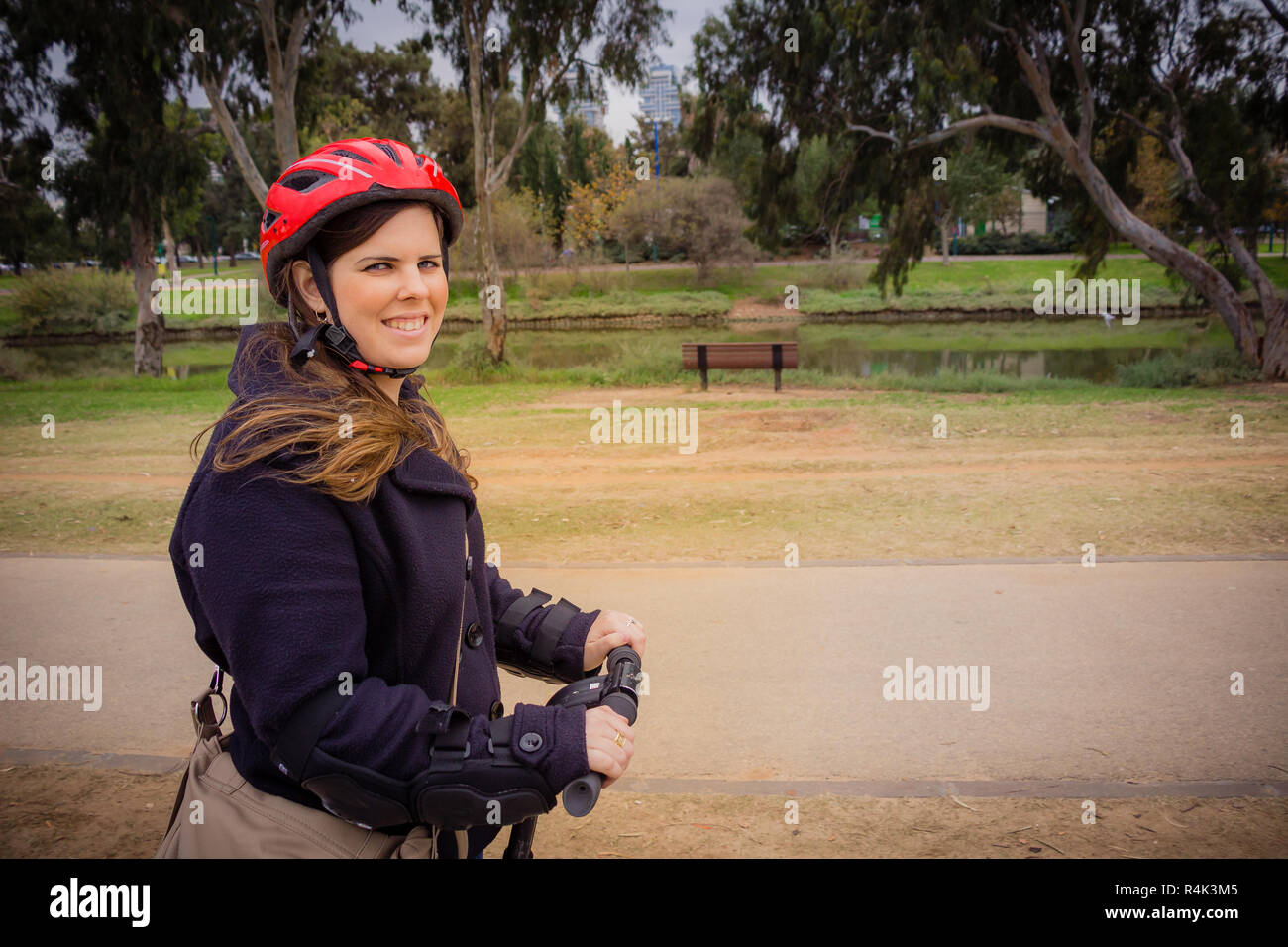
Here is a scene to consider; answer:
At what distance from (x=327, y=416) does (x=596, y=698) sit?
0.70 metres

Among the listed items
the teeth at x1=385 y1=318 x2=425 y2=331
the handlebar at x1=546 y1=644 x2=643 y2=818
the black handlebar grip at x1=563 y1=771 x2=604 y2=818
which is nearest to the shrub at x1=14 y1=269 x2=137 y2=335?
the teeth at x1=385 y1=318 x2=425 y2=331

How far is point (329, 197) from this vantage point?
1.80m

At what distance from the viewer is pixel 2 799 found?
386 cm

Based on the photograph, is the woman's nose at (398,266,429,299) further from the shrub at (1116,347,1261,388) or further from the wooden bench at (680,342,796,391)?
the shrub at (1116,347,1261,388)

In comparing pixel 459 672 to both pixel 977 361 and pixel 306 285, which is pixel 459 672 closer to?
pixel 306 285

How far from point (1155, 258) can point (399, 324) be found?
21.1 m

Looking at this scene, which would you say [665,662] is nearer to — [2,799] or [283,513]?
[2,799]

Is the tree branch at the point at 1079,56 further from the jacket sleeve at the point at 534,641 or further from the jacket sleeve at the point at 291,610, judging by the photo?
the jacket sleeve at the point at 291,610

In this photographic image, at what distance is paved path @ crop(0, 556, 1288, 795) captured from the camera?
3.97m

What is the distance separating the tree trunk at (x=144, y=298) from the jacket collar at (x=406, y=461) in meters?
24.3

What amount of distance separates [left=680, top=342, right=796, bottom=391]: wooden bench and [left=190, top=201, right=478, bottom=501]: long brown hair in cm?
1470

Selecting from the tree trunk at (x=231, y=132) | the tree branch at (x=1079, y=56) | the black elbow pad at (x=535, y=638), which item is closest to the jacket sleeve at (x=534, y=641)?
the black elbow pad at (x=535, y=638)

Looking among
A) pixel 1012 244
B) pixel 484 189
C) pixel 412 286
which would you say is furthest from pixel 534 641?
pixel 1012 244

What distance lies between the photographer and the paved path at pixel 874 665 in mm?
3975
